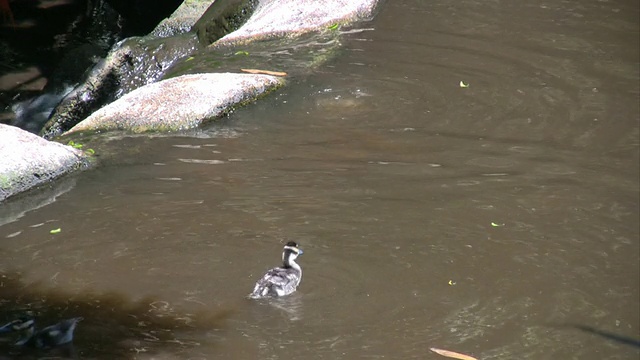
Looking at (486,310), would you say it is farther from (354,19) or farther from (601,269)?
(354,19)

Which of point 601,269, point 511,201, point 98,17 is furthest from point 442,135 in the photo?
point 98,17

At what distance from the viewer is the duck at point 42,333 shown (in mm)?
5586

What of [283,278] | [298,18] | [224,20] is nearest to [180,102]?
[298,18]

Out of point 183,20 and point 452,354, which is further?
point 183,20

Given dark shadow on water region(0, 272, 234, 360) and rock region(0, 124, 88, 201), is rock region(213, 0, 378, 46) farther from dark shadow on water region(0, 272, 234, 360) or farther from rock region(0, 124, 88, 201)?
dark shadow on water region(0, 272, 234, 360)

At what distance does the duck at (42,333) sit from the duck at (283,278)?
1.24m

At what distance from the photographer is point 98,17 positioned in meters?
17.2

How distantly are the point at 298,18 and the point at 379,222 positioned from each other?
5866 mm

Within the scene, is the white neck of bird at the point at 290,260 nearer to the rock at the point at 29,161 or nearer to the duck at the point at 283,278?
the duck at the point at 283,278

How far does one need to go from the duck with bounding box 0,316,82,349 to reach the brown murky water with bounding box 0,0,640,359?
0.43 ft

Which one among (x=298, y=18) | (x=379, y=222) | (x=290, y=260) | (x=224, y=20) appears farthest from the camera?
(x=224, y=20)

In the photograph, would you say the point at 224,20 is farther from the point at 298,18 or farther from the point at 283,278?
the point at 283,278

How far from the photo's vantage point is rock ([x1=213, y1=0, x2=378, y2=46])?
12297 mm

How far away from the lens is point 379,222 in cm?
724
